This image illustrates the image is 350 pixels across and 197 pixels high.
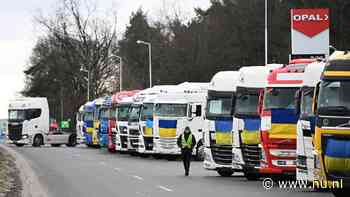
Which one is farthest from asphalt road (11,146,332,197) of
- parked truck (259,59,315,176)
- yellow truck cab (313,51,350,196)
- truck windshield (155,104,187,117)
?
truck windshield (155,104,187,117)

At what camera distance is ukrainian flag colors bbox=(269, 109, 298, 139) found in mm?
22703

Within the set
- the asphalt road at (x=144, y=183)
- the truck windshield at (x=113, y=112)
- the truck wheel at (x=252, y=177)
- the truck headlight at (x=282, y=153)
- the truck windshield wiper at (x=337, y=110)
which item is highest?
the truck windshield at (x=113, y=112)

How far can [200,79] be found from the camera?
276 feet

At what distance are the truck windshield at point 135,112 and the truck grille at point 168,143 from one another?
152 inches

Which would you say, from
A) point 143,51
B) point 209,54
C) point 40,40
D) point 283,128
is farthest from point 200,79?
point 283,128

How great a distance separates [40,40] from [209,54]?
29.0 m

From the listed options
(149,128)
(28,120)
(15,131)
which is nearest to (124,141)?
(149,128)

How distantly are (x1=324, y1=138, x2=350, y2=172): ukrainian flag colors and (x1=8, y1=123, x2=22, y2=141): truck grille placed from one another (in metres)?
52.8

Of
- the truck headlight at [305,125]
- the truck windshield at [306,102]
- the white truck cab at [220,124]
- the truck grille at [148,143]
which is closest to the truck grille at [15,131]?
the truck grille at [148,143]

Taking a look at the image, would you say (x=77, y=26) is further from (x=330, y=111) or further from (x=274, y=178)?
(x=330, y=111)

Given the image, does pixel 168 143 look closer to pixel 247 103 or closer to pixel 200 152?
pixel 200 152

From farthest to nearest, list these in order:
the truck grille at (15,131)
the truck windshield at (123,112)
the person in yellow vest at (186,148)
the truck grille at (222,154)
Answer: the truck grille at (15,131), the truck windshield at (123,112), the person in yellow vest at (186,148), the truck grille at (222,154)

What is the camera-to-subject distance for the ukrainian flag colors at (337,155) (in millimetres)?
15914

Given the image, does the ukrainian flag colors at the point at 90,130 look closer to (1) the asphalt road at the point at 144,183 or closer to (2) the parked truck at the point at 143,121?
(2) the parked truck at the point at 143,121
